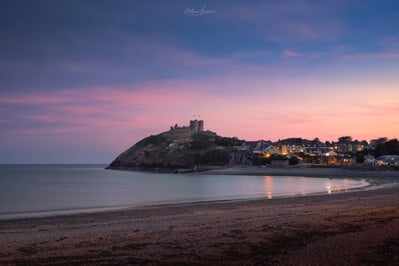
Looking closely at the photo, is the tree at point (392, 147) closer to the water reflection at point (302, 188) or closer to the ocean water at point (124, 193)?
the ocean water at point (124, 193)

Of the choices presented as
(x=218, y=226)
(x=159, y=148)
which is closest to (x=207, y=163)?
(x=159, y=148)

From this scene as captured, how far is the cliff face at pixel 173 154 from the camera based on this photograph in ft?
527

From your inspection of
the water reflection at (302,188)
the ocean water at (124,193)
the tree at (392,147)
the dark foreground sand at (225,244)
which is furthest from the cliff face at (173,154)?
the dark foreground sand at (225,244)

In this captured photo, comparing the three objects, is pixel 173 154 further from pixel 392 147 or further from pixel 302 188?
pixel 302 188

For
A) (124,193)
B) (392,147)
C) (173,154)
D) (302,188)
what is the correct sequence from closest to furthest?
1. (124,193)
2. (302,188)
3. (392,147)
4. (173,154)

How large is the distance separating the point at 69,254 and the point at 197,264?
309 cm

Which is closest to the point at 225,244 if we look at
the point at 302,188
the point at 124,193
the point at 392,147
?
the point at 124,193

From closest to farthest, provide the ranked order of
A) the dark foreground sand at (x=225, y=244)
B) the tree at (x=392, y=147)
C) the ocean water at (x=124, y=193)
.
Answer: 1. the dark foreground sand at (x=225, y=244)
2. the ocean water at (x=124, y=193)
3. the tree at (x=392, y=147)

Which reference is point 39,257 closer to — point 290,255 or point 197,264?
point 197,264

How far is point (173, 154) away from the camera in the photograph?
552 ft

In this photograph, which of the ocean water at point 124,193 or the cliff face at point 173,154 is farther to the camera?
the cliff face at point 173,154

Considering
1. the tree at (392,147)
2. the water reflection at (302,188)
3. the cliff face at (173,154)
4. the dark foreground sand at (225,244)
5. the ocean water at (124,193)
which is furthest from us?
the cliff face at (173,154)

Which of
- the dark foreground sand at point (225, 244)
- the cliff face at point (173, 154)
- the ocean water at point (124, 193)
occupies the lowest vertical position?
the ocean water at point (124, 193)

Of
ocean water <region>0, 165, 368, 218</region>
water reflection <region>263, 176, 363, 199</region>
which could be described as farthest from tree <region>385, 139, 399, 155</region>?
water reflection <region>263, 176, 363, 199</region>
